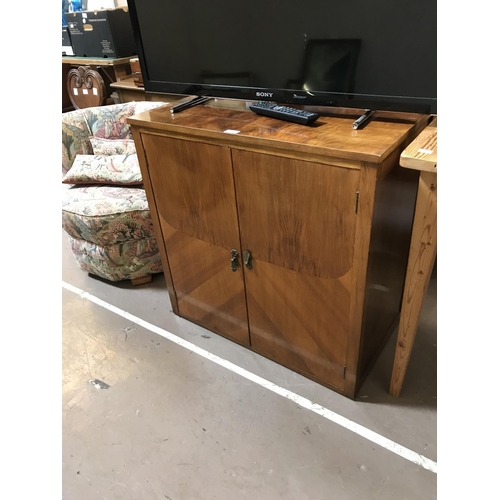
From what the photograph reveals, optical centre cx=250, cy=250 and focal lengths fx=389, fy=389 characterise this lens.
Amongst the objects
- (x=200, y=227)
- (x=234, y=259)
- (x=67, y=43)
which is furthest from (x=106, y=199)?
(x=67, y=43)

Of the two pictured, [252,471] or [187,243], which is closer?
[252,471]

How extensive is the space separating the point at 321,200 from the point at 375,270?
294 millimetres


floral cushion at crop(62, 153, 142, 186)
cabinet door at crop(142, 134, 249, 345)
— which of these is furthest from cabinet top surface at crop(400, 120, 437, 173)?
floral cushion at crop(62, 153, 142, 186)

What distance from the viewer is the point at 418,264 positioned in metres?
1.13

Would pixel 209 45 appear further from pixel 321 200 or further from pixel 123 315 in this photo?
pixel 123 315

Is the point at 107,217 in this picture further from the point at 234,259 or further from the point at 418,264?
the point at 418,264

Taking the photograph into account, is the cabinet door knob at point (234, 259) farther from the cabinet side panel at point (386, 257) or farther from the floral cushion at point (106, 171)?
the floral cushion at point (106, 171)

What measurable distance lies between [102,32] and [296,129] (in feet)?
7.41

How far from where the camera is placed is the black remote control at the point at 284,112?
1146mm

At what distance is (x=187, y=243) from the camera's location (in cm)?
153

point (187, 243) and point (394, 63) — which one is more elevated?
point (394, 63)

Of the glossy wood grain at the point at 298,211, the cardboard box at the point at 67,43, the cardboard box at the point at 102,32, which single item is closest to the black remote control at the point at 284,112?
the glossy wood grain at the point at 298,211
